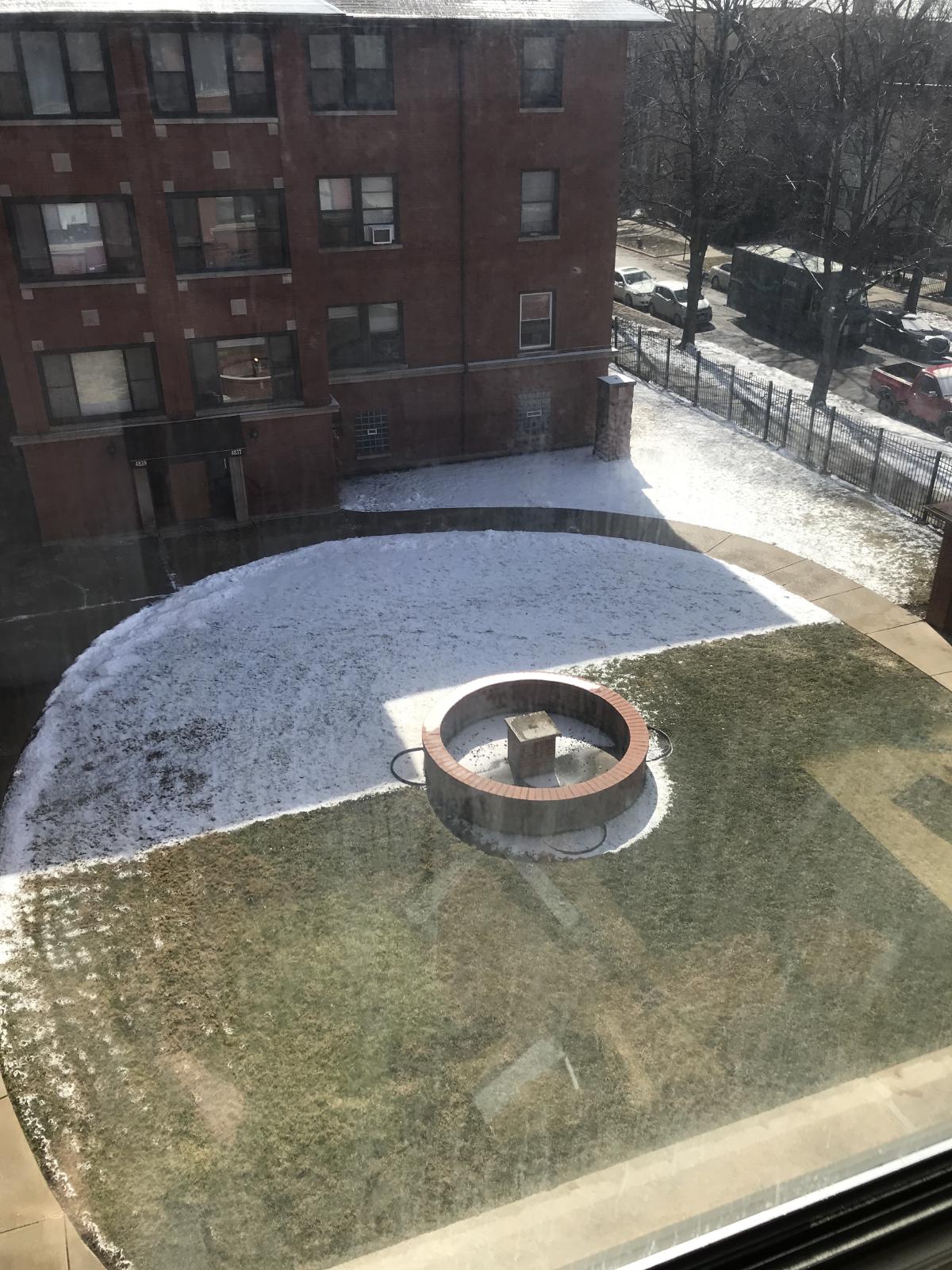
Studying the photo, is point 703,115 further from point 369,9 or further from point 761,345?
point 369,9

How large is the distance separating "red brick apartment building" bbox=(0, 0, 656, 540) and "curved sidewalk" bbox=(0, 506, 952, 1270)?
238cm

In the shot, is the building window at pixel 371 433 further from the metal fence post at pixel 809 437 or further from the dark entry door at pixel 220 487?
the metal fence post at pixel 809 437

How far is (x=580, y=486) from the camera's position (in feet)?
52.0

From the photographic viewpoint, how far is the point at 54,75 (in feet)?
38.7

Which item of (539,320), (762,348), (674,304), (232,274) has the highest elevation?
(232,274)

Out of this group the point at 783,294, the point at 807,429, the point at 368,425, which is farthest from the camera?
the point at 783,294

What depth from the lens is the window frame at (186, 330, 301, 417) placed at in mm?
13934

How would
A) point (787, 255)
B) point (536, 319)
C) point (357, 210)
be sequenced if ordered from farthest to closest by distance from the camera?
point (787, 255) < point (536, 319) < point (357, 210)

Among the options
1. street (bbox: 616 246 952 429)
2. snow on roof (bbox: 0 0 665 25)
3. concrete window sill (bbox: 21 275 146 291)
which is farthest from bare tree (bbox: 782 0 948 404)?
concrete window sill (bbox: 21 275 146 291)

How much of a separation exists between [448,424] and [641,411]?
4323 millimetres

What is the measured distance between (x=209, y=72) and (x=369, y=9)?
2304mm

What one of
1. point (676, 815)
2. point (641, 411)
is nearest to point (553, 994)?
point (676, 815)

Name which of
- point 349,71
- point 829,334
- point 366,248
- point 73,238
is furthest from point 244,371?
point 829,334

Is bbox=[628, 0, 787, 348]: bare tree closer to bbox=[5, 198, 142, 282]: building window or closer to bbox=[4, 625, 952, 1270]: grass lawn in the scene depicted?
bbox=[5, 198, 142, 282]: building window
